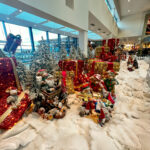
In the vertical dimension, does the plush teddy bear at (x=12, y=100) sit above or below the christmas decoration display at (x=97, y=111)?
above

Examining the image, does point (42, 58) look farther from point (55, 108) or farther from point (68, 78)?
point (55, 108)

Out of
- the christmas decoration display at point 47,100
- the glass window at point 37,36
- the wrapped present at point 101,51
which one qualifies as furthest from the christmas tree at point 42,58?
the wrapped present at point 101,51

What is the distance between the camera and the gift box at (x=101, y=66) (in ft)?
6.55

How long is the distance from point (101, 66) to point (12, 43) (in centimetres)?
186

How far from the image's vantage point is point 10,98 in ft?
3.12

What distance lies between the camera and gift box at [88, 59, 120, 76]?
200 cm

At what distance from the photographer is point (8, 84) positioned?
114 cm

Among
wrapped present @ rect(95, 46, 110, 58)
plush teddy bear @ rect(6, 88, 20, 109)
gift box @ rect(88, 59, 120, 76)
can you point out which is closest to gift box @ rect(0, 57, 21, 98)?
plush teddy bear @ rect(6, 88, 20, 109)

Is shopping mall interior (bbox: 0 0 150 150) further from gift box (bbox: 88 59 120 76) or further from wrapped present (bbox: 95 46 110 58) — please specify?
wrapped present (bbox: 95 46 110 58)

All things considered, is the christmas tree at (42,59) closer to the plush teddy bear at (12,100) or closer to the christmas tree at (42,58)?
the christmas tree at (42,58)

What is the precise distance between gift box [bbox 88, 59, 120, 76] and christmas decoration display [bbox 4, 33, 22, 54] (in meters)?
1.60

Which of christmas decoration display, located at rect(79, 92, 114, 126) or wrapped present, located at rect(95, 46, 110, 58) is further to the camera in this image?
wrapped present, located at rect(95, 46, 110, 58)

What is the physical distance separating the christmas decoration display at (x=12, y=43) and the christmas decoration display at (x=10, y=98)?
38 cm

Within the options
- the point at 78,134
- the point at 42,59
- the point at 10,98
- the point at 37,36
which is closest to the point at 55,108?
the point at 78,134
